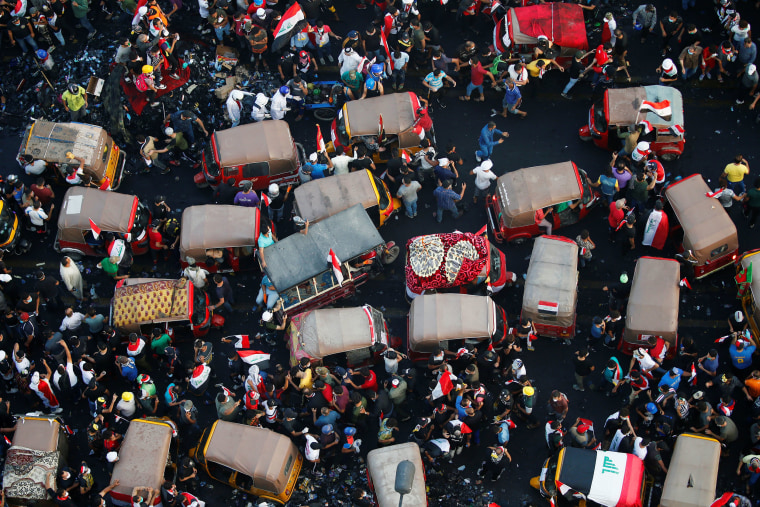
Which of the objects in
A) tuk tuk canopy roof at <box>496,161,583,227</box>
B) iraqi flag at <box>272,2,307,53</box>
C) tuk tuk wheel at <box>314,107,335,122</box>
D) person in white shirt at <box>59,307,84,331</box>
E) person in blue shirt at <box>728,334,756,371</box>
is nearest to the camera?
person in blue shirt at <box>728,334,756,371</box>

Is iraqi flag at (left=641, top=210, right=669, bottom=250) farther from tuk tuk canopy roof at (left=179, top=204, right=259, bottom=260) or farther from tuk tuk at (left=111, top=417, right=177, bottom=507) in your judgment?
tuk tuk at (left=111, top=417, right=177, bottom=507)

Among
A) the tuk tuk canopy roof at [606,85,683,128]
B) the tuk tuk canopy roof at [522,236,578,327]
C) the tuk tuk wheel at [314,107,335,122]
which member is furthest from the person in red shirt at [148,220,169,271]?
the tuk tuk canopy roof at [606,85,683,128]

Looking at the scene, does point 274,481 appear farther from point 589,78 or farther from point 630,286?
point 589,78

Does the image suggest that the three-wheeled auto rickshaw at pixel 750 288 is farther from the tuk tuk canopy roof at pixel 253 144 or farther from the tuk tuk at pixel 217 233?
the tuk tuk at pixel 217 233

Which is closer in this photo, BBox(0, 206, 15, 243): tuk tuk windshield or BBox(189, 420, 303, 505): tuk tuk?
BBox(189, 420, 303, 505): tuk tuk

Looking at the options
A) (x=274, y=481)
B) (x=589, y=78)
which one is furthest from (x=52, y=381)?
(x=589, y=78)

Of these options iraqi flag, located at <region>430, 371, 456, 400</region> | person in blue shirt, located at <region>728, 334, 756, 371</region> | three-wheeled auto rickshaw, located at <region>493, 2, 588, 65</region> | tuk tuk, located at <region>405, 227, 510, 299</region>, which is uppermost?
three-wheeled auto rickshaw, located at <region>493, 2, 588, 65</region>
